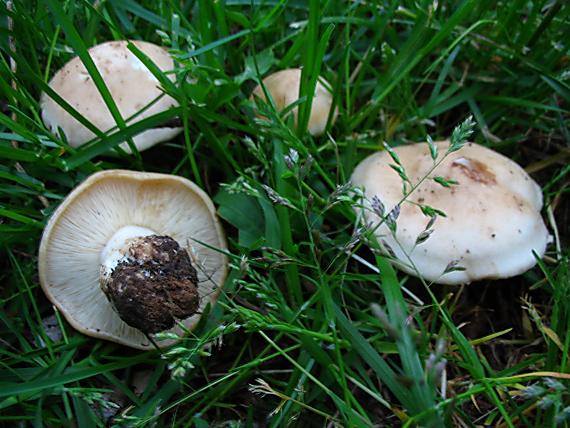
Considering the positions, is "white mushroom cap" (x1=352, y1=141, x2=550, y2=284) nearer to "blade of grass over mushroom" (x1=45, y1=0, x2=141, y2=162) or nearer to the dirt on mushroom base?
the dirt on mushroom base

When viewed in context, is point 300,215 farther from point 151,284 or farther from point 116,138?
point 116,138

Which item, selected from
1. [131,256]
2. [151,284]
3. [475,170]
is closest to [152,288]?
[151,284]

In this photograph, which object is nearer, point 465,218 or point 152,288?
point 152,288

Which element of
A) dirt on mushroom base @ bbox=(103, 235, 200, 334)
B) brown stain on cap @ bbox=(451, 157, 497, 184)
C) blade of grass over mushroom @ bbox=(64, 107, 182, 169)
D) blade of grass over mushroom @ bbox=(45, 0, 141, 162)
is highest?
blade of grass over mushroom @ bbox=(45, 0, 141, 162)

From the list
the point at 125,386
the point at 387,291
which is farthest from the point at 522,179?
the point at 125,386

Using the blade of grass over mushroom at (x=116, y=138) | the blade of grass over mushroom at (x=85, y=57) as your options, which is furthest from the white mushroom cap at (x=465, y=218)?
the blade of grass over mushroom at (x=85, y=57)

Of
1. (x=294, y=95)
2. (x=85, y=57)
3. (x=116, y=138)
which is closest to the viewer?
(x=85, y=57)

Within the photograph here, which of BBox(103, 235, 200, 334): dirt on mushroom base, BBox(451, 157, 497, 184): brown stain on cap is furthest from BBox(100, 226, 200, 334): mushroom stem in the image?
BBox(451, 157, 497, 184): brown stain on cap

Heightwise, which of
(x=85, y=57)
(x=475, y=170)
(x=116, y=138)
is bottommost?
(x=475, y=170)
